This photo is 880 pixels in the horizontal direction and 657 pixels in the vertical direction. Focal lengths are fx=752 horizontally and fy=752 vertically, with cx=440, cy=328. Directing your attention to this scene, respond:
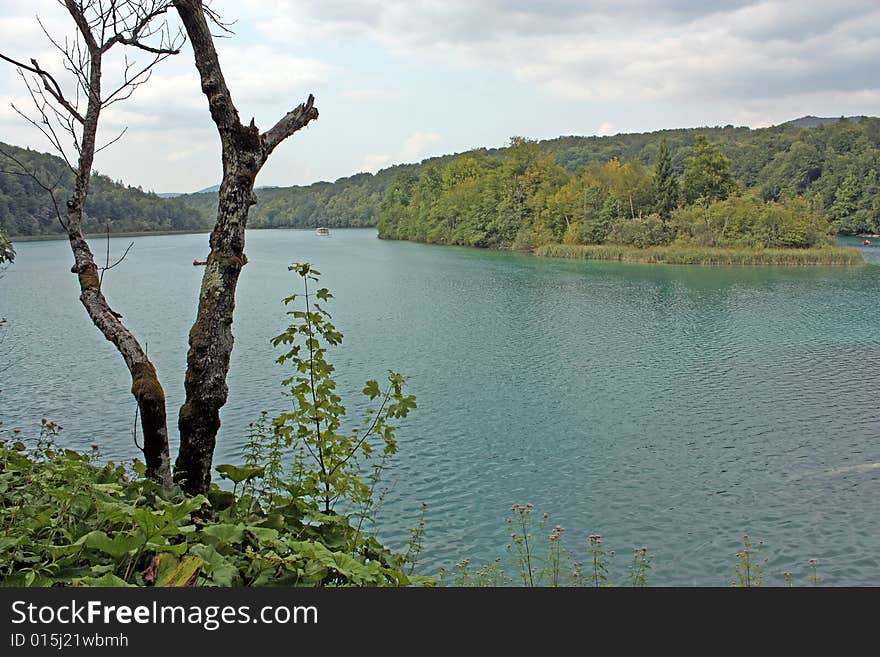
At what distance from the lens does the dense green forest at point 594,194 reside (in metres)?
55.9

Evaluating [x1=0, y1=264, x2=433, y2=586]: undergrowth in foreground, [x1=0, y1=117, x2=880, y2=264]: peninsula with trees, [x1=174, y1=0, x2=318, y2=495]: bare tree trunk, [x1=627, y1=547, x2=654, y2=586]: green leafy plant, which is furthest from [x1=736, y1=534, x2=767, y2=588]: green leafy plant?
[x1=0, y1=117, x2=880, y2=264]: peninsula with trees

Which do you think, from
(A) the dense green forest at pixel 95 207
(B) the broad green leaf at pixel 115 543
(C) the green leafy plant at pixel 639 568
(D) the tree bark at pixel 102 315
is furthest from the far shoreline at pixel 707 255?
(B) the broad green leaf at pixel 115 543

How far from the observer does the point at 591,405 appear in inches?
568

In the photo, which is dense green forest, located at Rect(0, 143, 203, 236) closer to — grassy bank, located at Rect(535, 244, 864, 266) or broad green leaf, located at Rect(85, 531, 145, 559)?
grassy bank, located at Rect(535, 244, 864, 266)

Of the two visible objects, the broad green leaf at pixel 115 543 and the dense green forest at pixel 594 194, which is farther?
the dense green forest at pixel 594 194

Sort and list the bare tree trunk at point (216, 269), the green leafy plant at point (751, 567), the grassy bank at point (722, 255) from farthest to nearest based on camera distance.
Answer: the grassy bank at point (722, 255)
the green leafy plant at point (751, 567)
the bare tree trunk at point (216, 269)

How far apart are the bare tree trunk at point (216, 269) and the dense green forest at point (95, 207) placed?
44.6 meters

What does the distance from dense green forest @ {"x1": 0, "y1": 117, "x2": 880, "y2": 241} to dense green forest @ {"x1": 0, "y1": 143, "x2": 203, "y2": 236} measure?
17cm

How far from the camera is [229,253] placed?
16.0ft

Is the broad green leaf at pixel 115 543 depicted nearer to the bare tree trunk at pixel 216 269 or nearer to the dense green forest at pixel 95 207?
the bare tree trunk at pixel 216 269

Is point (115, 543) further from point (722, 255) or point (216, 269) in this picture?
point (722, 255)

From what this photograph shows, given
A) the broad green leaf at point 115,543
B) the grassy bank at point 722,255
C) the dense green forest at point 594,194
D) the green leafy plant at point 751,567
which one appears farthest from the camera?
the dense green forest at point 594,194
